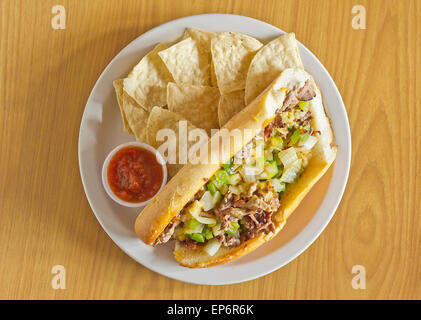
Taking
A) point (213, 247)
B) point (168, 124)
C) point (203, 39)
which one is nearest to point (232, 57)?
point (203, 39)

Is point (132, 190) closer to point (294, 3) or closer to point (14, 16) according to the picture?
point (14, 16)

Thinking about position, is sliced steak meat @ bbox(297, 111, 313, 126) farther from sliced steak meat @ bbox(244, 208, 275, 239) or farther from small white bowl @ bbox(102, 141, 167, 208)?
small white bowl @ bbox(102, 141, 167, 208)

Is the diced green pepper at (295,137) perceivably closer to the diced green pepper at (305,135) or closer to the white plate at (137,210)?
the diced green pepper at (305,135)

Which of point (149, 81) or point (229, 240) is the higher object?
point (149, 81)

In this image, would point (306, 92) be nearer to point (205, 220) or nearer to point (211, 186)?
point (211, 186)

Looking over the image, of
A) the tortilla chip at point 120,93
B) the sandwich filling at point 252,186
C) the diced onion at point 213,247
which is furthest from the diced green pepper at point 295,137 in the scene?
the tortilla chip at point 120,93

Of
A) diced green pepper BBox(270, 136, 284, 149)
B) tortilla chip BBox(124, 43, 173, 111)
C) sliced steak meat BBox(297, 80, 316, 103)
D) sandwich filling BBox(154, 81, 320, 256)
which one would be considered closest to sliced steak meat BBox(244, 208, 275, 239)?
sandwich filling BBox(154, 81, 320, 256)
